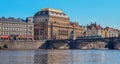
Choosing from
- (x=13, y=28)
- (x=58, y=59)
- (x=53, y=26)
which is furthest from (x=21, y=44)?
(x=58, y=59)

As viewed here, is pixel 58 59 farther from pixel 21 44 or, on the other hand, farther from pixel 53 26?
pixel 53 26

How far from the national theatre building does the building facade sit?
1609 cm

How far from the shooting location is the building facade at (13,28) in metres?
144

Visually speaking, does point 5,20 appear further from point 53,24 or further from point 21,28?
point 53,24

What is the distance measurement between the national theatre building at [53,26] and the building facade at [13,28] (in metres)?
16.1

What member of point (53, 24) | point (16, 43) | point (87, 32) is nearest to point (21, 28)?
point (16, 43)

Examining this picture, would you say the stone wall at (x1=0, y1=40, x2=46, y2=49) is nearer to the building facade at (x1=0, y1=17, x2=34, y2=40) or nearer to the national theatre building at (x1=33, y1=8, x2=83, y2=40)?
the building facade at (x1=0, y1=17, x2=34, y2=40)

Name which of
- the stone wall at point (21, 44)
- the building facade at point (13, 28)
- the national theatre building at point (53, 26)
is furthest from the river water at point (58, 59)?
the national theatre building at point (53, 26)

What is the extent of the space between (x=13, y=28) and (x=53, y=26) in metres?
32.3

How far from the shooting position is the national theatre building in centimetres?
16961

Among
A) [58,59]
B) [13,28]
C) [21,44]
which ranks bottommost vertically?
[58,59]

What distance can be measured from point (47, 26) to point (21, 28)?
82.7 ft

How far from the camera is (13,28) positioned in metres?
146

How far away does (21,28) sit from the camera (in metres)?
148
